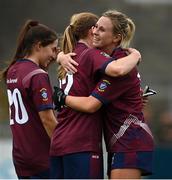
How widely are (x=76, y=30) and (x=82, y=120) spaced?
694 mm

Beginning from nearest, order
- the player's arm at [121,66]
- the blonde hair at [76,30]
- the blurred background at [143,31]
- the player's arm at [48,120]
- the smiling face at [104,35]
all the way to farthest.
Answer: the player's arm at [121,66], the smiling face at [104,35], the blonde hair at [76,30], the player's arm at [48,120], the blurred background at [143,31]

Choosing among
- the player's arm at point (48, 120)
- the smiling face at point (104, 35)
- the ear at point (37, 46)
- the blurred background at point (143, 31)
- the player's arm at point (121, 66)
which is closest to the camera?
the player's arm at point (121, 66)

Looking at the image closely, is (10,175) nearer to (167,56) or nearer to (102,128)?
(102,128)

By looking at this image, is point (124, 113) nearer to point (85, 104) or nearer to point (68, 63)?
point (85, 104)

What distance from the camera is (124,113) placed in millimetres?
6078

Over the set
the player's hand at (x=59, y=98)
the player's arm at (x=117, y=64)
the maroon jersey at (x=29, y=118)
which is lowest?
the maroon jersey at (x=29, y=118)

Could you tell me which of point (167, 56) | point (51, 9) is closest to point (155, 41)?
point (167, 56)

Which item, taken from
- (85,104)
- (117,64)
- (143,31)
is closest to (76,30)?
(117,64)

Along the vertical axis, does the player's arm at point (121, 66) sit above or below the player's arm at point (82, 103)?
above

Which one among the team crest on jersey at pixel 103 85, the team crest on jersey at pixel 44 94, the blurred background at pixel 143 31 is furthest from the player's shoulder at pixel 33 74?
the blurred background at pixel 143 31

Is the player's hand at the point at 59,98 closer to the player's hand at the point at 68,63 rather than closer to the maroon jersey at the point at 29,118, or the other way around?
the player's hand at the point at 68,63

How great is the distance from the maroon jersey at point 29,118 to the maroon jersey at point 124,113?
0.71m

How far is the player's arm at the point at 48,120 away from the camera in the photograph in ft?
21.7

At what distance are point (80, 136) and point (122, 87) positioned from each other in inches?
17.5
